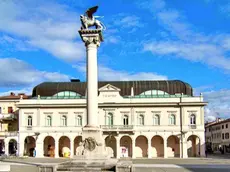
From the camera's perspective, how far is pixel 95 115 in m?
30.0

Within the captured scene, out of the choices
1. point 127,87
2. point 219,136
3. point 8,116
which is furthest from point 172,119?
point 219,136

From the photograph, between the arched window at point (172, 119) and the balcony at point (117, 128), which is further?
the arched window at point (172, 119)

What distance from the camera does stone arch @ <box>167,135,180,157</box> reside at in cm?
6372

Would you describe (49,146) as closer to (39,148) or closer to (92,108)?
(39,148)

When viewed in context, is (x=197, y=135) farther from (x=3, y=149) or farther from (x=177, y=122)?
(x=3, y=149)

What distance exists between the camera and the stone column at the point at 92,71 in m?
30.0

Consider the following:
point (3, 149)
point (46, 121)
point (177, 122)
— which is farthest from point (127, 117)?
point (3, 149)

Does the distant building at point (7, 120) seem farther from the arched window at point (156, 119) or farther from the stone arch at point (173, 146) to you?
the stone arch at point (173, 146)

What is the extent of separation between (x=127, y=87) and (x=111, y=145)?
9.64m

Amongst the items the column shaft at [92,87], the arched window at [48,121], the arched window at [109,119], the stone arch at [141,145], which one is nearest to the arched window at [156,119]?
the stone arch at [141,145]

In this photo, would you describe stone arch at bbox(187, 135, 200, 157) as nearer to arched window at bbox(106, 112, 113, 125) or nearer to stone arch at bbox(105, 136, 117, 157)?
stone arch at bbox(105, 136, 117, 157)

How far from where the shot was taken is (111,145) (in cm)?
6412

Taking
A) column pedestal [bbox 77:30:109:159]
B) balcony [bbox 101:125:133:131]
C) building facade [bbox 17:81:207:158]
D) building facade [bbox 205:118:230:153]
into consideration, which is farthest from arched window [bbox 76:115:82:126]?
building facade [bbox 205:118:230:153]

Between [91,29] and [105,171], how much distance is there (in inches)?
436
